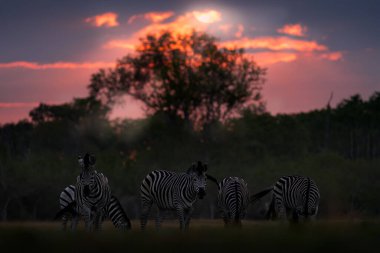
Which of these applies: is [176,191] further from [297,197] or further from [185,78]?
[185,78]

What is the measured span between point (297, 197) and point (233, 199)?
7.91 feet

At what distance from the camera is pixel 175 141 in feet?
281

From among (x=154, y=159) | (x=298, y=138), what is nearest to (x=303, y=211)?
(x=154, y=159)

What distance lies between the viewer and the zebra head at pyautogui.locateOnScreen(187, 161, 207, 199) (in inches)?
842

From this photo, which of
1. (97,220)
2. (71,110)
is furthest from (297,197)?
(71,110)

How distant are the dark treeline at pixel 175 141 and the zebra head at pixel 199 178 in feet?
96.1

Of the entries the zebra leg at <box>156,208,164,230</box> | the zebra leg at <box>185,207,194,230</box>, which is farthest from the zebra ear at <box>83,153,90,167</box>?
the zebra leg at <box>156,208,164,230</box>

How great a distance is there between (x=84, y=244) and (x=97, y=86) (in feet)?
276

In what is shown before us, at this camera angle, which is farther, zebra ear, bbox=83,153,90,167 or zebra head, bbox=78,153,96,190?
zebra head, bbox=78,153,96,190

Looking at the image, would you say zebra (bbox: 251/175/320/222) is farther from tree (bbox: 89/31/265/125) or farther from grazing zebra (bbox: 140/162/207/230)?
tree (bbox: 89/31/265/125)

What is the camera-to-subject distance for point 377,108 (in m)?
137

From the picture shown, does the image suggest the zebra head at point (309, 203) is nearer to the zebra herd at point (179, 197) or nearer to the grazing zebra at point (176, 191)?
the zebra herd at point (179, 197)

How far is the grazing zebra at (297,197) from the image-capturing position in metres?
24.3

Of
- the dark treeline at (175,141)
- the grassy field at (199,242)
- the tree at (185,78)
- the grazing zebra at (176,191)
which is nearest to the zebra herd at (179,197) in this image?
the grazing zebra at (176,191)
